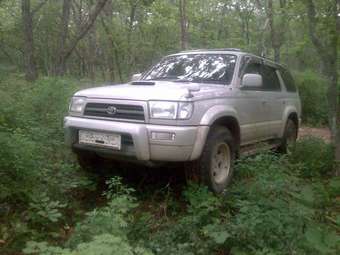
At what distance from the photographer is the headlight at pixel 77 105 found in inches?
203

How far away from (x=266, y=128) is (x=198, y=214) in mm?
2920

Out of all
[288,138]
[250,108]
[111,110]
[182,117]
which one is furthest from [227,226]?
[288,138]

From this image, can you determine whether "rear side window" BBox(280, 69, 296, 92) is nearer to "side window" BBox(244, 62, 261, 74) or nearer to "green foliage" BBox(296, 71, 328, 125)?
"side window" BBox(244, 62, 261, 74)

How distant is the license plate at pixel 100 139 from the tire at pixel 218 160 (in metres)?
0.98

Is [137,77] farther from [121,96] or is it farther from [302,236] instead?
[302,236]

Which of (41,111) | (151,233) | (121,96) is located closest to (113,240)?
(151,233)

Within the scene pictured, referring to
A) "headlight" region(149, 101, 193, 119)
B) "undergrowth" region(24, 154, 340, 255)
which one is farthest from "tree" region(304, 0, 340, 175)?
"headlight" region(149, 101, 193, 119)

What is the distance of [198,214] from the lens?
417cm

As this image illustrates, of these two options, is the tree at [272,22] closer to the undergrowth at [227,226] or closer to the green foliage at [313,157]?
the green foliage at [313,157]

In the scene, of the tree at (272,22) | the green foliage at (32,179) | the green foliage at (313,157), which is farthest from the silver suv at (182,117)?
the tree at (272,22)

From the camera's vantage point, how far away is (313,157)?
6.64 meters

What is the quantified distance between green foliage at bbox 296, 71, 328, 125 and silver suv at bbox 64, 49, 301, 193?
372 inches

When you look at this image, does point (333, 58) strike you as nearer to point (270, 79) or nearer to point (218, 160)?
point (270, 79)

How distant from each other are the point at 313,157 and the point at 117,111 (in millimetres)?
3436
